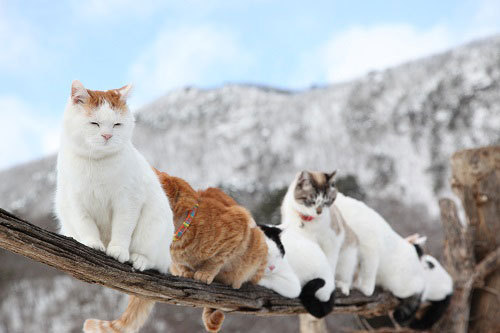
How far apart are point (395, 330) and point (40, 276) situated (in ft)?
15.8

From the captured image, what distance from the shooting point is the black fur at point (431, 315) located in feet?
9.71

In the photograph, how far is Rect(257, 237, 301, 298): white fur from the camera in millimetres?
1955

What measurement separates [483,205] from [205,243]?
2.42 meters

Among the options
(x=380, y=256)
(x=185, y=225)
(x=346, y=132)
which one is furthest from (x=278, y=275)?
(x=346, y=132)

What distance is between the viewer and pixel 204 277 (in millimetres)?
1671

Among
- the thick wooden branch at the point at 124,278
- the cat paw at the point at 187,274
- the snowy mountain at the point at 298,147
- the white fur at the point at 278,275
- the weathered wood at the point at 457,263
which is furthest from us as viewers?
the snowy mountain at the point at 298,147

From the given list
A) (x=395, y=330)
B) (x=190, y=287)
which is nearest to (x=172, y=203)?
(x=190, y=287)

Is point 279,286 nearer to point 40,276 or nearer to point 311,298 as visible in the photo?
point 311,298

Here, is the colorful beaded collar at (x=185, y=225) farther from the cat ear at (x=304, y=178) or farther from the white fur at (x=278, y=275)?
the cat ear at (x=304, y=178)

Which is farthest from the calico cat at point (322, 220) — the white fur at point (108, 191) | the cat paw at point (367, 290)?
the white fur at point (108, 191)

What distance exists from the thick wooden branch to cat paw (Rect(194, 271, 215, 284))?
20 mm

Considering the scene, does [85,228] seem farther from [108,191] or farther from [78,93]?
[78,93]

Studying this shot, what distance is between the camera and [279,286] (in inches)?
78.4

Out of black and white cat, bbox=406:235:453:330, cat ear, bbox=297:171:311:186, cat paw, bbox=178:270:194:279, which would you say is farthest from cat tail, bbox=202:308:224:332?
black and white cat, bbox=406:235:453:330
